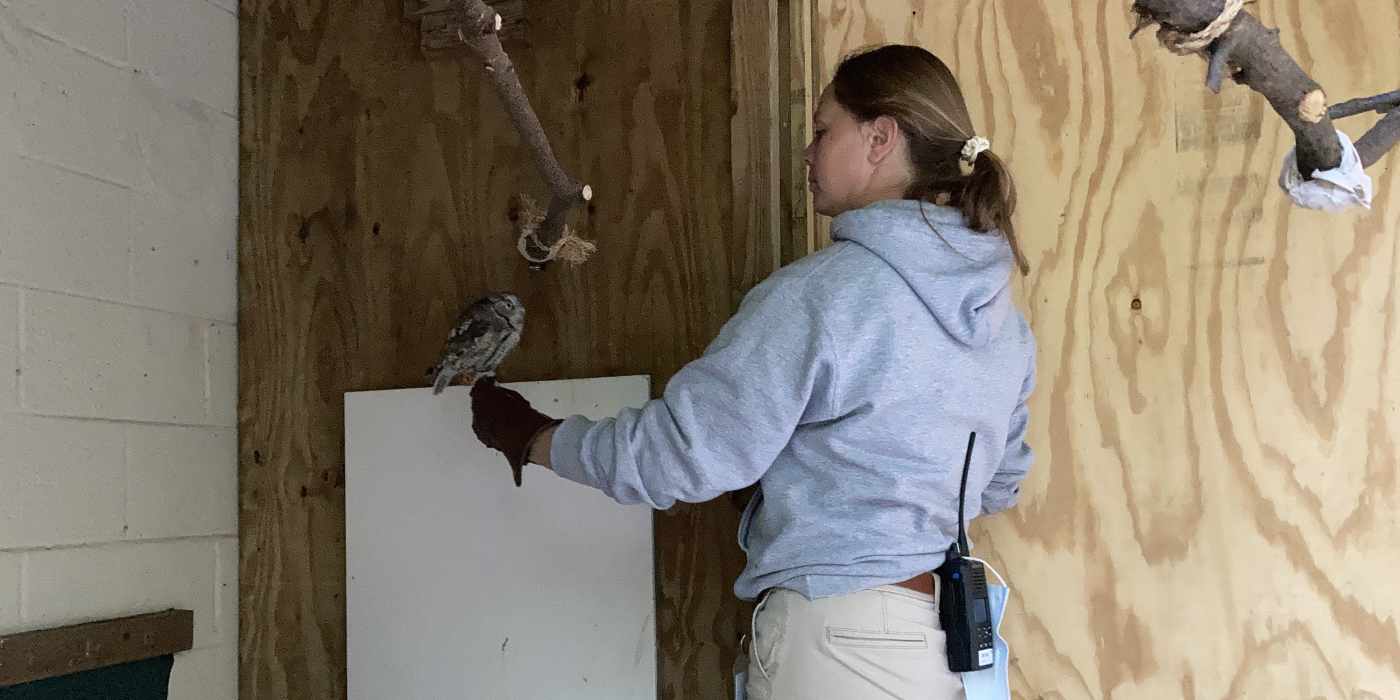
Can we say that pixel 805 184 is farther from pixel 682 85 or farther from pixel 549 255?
pixel 549 255

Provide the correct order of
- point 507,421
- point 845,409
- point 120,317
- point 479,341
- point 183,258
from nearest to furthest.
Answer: point 845,409
point 507,421
point 479,341
point 120,317
point 183,258

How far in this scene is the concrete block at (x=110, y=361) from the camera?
1613 millimetres

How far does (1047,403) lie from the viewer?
1452 mm

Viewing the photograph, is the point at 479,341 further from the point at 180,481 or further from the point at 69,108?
the point at 69,108

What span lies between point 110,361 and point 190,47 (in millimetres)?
617

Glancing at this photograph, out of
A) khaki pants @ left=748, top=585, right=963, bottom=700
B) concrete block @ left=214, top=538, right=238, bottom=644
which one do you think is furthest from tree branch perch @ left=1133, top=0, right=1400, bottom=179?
concrete block @ left=214, top=538, right=238, bottom=644

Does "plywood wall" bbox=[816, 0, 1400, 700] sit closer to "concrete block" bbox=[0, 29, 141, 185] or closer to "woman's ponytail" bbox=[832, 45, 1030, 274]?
"woman's ponytail" bbox=[832, 45, 1030, 274]

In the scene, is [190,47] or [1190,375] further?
[190,47]

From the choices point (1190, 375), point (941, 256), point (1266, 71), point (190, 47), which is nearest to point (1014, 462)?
point (1190, 375)

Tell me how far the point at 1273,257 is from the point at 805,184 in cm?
66

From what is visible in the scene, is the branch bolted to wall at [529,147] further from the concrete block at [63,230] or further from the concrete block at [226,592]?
the concrete block at [226,592]

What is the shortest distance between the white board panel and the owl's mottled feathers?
0.15 m

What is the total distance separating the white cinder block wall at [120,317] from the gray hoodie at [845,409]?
99cm

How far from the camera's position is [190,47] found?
190 centimetres
